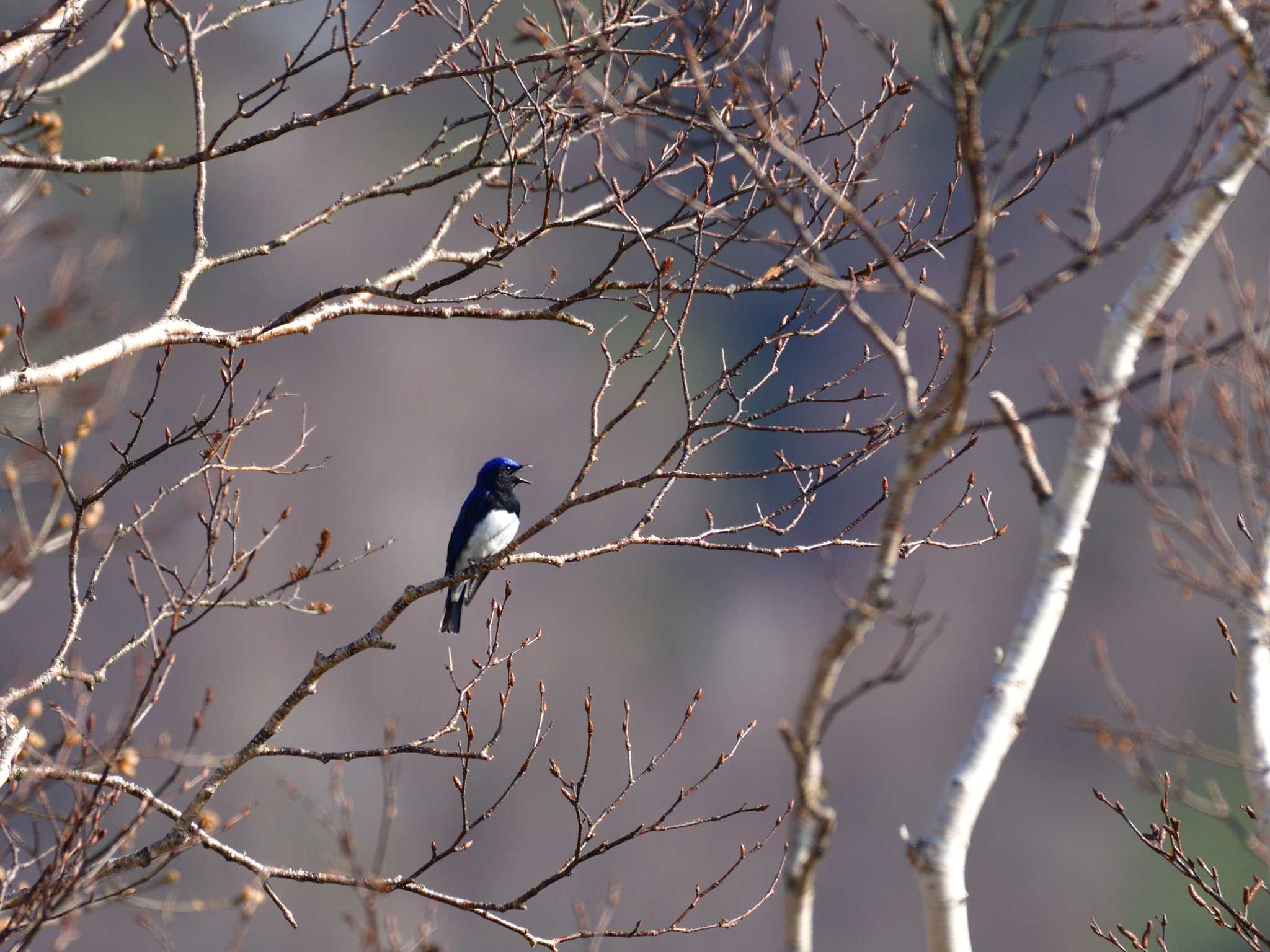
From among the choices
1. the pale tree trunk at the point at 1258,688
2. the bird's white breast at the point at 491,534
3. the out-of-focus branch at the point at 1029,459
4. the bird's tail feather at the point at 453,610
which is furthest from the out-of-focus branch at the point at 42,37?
the bird's white breast at the point at 491,534

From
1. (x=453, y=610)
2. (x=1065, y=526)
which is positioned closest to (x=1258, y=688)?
(x=1065, y=526)

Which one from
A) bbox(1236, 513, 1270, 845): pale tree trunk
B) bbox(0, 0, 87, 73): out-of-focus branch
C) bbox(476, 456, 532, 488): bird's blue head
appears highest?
bbox(476, 456, 532, 488): bird's blue head

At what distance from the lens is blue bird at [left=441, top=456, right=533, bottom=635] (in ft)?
24.3

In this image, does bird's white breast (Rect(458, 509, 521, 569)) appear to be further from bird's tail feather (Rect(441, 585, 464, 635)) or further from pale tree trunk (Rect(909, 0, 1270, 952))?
pale tree trunk (Rect(909, 0, 1270, 952))

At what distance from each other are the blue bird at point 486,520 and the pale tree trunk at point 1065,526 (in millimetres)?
5000

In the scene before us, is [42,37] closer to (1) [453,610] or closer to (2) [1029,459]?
(2) [1029,459]

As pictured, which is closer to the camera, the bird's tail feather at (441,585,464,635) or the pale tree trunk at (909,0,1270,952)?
the pale tree trunk at (909,0,1270,952)

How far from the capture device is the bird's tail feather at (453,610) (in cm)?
695

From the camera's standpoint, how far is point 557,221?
4.30 m

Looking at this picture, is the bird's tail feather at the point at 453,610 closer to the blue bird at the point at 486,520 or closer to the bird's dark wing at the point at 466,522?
the blue bird at the point at 486,520

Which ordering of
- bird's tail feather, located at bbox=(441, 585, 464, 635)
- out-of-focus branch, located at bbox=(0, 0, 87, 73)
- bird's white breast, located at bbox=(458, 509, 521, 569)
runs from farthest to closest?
bird's white breast, located at bbox=(458, 509, 521, 569)
bird's tail feather, located at bbox=(441, 585, 464, 635)
out-of-focus branch, located at bbox=(0, 0, 87, 73)

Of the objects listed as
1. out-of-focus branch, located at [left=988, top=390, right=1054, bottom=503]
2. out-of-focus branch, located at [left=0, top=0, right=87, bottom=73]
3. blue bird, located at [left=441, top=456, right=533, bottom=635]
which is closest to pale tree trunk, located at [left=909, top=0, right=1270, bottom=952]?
out-of-focus branch, located at [left=988, top=390, right=1054, bottom=503]

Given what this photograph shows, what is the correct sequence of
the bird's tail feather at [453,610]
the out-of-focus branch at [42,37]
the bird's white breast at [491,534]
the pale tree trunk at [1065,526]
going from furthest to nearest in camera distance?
the bird's white breast at [491,534], the bird's tail feather at [453,610], the out-of-focus branch at [42,37], the pale tree trunk at [1065,526]

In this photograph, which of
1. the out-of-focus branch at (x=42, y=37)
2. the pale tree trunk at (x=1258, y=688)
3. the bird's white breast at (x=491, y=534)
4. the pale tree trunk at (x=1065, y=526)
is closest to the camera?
the pale tree trunk at (x=1065, y=526)
